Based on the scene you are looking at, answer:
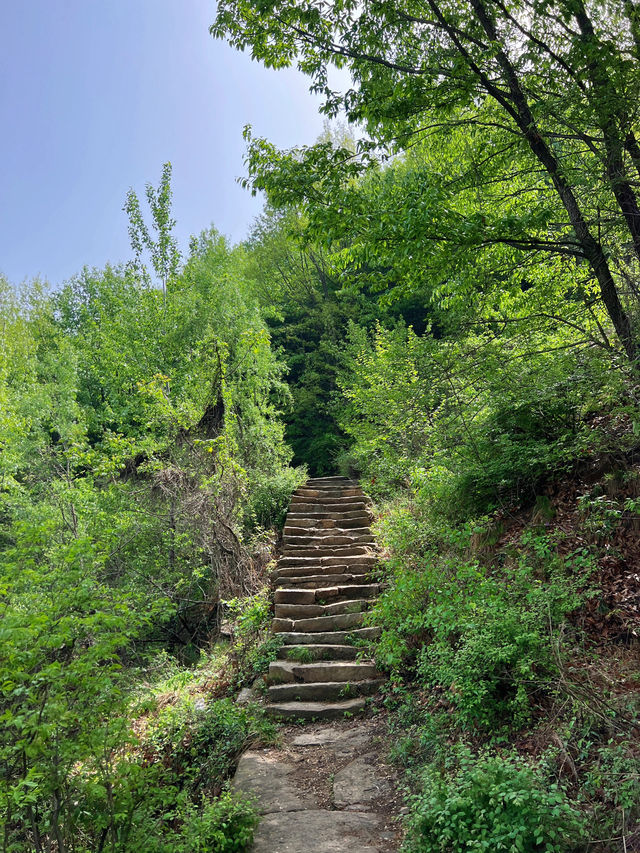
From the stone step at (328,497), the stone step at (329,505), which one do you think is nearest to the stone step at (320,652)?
the stone step at (329,505)

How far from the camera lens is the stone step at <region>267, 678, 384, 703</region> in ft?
19.9

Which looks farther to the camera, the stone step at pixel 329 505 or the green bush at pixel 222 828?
the stone step at pixel 329 505

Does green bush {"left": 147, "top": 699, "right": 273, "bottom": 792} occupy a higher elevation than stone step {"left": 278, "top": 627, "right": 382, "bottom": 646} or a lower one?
lower

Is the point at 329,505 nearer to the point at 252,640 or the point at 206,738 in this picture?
the point at 252,640

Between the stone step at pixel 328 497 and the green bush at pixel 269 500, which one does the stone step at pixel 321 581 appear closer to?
the green bush at pixel 269 500

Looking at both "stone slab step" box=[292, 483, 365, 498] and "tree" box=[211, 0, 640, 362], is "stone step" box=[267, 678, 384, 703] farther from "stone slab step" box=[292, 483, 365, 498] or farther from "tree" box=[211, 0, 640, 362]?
"stone slab step" box=[292, 483, 365, 498]

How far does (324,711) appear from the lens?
5.83 metres

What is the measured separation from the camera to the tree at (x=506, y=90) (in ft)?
Result: 15.5

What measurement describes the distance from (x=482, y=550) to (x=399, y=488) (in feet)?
14.4

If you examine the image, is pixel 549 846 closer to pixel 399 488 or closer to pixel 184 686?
pixel 184 686

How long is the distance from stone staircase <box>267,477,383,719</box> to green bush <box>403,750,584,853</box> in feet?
9.04

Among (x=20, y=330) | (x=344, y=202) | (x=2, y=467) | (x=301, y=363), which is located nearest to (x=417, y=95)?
(x=344, y=202)

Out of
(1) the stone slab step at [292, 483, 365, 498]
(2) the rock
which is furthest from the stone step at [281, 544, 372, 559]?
(2) the rock

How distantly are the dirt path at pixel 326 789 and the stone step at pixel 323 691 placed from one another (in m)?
0.43
